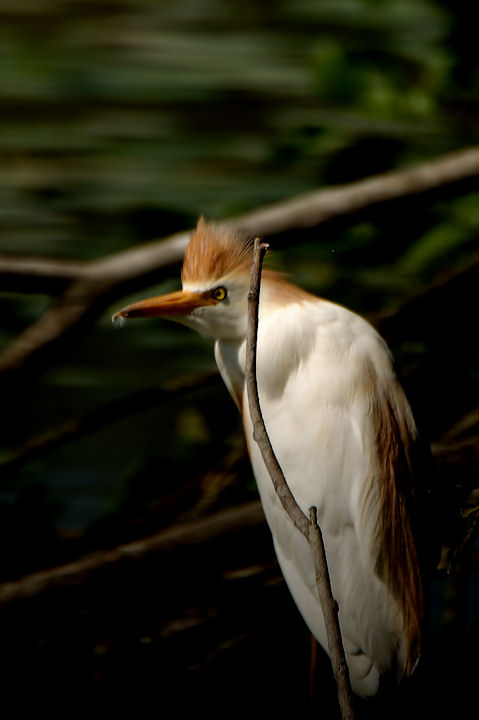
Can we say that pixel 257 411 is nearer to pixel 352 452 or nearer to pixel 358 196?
pixel 352 452

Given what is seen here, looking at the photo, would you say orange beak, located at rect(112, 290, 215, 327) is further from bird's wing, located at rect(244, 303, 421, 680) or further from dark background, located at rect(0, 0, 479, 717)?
dark background, located at rect(0, 0, 479, 717)

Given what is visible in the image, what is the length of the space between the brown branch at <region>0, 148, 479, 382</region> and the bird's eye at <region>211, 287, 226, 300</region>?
0.33 metres

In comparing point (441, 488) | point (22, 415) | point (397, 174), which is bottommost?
point (441, 488)

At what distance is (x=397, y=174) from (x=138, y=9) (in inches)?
23.9

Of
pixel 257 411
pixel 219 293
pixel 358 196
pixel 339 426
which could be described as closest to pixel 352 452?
pixel 339 426

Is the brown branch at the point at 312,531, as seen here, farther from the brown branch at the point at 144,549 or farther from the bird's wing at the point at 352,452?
the brown branch at the point at 144,549

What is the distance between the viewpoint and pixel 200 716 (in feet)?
4.54

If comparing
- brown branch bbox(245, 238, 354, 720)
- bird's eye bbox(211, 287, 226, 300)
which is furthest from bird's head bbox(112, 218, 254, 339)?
brown branch bbox(245, 238, 354, 720)

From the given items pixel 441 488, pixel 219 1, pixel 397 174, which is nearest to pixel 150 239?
pixel 397 174

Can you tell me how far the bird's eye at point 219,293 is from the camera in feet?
2.68

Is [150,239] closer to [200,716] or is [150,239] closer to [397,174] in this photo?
[397,174]

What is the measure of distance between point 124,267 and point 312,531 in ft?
2.48

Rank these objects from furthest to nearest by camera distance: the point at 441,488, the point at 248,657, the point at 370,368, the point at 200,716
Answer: the point at 248,657, the point at 200,716, the point at 370,368, the point at 441,488

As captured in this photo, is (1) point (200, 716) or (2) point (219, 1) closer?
(1) point (200, 716)
